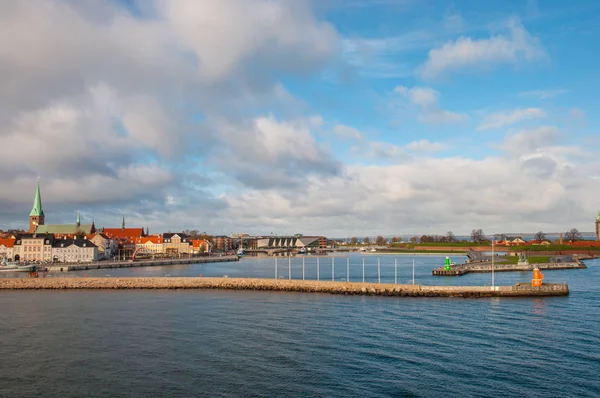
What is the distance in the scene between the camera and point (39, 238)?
4796 inches

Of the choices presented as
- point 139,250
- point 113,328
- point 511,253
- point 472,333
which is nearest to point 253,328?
point 113,328

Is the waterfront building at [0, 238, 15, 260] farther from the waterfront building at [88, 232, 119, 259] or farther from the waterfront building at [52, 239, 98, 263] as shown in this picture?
Result: the waterfront building at [88, 232, 119, 259]

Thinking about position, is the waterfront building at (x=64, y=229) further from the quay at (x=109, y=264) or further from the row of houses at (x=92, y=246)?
the quay at (x=109, y=264)

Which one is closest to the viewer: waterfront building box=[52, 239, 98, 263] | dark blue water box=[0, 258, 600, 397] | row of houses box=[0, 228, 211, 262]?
dark blue water box=[0, 258, 600, 397]

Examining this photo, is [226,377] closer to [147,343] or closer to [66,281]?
[147,343]

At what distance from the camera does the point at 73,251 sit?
12088 cm

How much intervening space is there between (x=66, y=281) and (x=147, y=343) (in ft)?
133

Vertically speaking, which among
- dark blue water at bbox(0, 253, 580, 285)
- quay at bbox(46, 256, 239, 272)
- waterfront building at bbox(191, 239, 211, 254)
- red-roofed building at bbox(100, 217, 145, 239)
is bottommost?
dark blue water at bbox(0, 253, 580, 285)

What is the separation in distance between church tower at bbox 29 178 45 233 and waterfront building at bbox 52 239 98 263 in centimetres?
3758

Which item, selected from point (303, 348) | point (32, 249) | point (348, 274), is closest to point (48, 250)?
point (32, 249)

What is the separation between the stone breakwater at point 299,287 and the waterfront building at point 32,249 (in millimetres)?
56815

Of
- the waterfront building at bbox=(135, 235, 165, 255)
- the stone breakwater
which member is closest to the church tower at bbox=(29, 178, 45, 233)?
the waterfront building at bbox=(135, 235, 165, 255)

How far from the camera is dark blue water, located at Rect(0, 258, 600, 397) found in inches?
944

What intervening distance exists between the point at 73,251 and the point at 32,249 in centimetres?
1015
